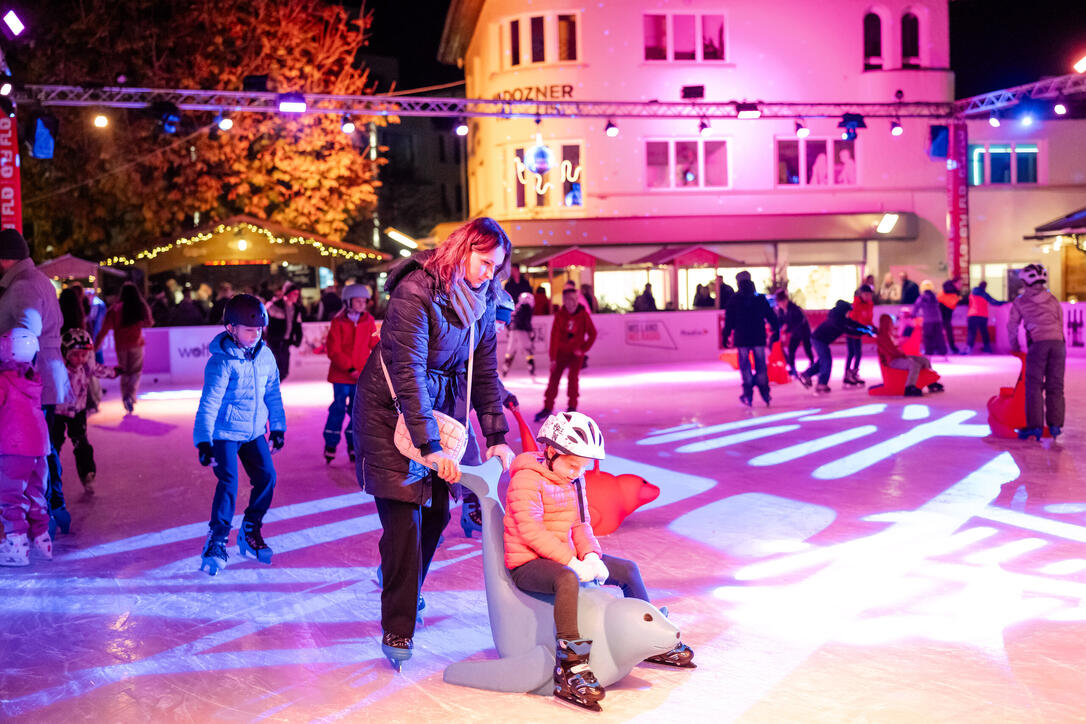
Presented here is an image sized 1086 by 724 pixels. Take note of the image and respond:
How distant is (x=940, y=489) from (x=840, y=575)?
2.82 meters

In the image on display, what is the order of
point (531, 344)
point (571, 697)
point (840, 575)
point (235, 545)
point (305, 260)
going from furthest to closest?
point (305, 260), point (531, 344), point (235, 545), point (840, 575), point (571, 697)

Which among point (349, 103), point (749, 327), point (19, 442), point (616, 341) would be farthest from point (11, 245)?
point (349, 103)

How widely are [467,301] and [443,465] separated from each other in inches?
23.5

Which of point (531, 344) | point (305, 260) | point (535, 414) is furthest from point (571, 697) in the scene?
point (305, 260)

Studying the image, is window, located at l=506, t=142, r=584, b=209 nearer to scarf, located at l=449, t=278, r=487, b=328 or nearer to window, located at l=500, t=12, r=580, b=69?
window, located at l=500, t=12, r=580, b=69

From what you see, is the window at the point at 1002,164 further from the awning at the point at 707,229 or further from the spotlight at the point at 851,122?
the spotlight at the point at 851,122

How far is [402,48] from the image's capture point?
49344 mm

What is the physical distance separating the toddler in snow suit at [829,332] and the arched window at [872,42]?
1736cm

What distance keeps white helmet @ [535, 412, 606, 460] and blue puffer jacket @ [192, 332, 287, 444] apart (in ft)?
→ 7.96

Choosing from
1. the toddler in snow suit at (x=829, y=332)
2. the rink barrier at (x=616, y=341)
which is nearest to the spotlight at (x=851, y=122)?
the rink barrier at (x=616, y=341)

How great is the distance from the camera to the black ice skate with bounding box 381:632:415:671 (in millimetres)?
4234

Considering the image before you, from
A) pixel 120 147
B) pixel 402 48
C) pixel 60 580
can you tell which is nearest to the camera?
pixel 60 580

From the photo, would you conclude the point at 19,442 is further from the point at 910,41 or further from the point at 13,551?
the point at 910,41

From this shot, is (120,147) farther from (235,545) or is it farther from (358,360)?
(235,545)
